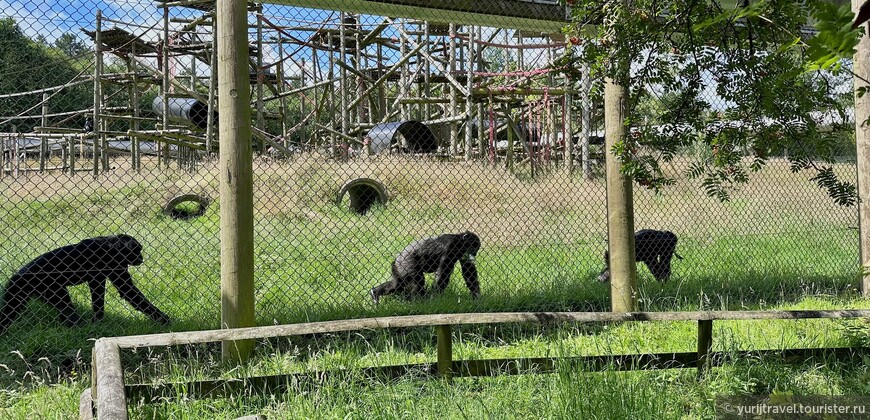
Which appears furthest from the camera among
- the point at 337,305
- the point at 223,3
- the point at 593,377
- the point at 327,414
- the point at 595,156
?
the point at 595,156

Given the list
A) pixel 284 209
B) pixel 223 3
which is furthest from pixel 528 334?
pixel 284 209

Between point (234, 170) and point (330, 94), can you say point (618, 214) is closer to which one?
point (234, 170)

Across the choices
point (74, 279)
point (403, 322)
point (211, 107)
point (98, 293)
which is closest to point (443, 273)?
point (98, 293)

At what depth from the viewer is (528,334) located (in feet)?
17.6

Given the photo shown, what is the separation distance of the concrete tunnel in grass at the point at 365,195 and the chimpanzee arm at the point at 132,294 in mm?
4052

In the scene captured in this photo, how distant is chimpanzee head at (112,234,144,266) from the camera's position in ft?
18.7

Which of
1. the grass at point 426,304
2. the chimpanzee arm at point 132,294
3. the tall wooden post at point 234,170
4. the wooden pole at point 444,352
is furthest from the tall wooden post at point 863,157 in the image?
the chimpanzee arm at point 132,294

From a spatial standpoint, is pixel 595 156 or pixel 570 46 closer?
pixel 570 46

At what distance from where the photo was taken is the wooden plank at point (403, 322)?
3.20 m

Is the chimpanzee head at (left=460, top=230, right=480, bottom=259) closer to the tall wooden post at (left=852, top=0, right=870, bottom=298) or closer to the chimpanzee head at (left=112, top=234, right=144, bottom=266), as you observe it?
the chimpanzee head at (left=112, top=234, right=144, bottom=266)

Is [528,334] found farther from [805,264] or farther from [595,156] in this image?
[595,156]

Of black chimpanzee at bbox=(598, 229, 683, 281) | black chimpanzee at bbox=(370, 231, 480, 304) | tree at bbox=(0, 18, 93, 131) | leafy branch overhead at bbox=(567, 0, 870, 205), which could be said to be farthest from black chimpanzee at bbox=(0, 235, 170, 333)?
black chimpanzee at bbox=(598, 229, 683, 281)

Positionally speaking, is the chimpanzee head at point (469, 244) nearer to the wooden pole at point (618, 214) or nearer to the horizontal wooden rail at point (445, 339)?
the wooden pole at point (618, 214)

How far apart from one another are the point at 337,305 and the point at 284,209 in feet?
10.9
